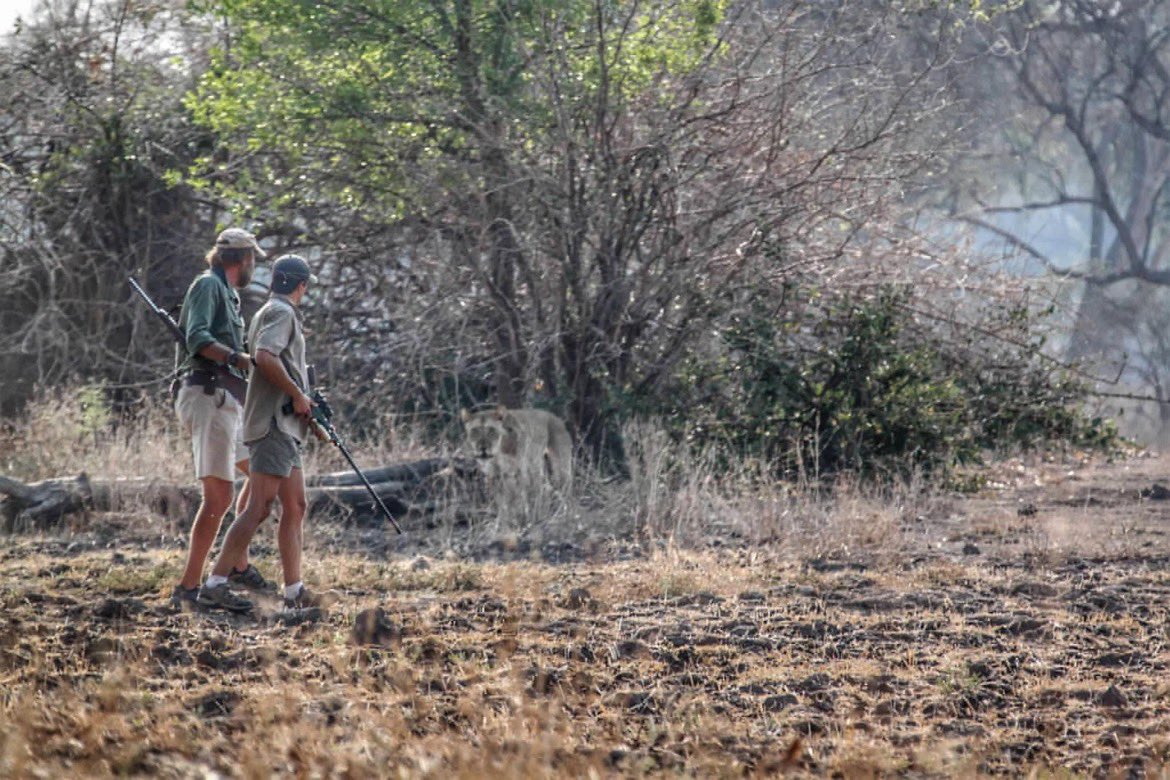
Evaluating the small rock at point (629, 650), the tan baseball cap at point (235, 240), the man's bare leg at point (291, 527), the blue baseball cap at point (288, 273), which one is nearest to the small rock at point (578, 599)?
the small rock at point (629, 650)

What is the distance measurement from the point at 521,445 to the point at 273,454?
14.9 feet

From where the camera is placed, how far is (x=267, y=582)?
782cm

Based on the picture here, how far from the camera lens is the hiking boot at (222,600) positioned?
23.4 ft

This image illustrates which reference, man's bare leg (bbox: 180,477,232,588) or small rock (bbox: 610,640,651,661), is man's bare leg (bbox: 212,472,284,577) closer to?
man's bare leg (bbox: 180,477,232,588)

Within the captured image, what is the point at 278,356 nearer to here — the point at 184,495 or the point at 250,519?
the point at 250,519

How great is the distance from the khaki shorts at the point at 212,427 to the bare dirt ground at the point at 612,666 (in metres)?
0.70

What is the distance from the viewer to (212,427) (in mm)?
7340

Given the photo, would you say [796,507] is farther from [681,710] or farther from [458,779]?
[458,779]

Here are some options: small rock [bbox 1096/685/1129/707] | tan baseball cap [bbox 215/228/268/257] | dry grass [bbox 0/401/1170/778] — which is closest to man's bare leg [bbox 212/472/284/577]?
dry grass [bbox 0/401/1170/778]

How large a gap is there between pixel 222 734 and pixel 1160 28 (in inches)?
1017

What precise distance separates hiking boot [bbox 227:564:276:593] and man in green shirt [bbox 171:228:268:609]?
256mm

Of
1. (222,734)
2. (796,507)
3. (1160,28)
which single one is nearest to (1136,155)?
(1160,28)

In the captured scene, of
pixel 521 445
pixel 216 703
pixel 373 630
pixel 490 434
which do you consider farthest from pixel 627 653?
pixel 490 434

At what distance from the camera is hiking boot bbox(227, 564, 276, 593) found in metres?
7.74
